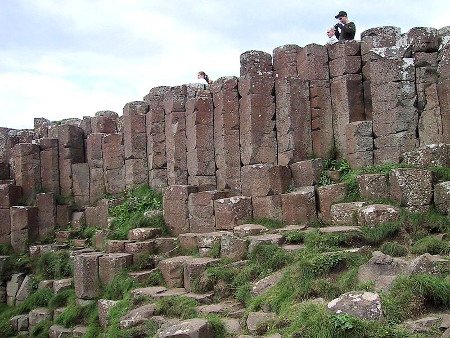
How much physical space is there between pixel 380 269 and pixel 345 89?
7807 millimetres

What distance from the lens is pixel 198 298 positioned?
11.3 m

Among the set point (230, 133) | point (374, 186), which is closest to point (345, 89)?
point (230, 133)

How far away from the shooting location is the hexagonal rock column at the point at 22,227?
19172mm

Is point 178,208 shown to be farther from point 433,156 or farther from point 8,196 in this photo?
point 8,196

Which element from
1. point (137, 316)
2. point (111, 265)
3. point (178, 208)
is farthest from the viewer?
point (178, 208)

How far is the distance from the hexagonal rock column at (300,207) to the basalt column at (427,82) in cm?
357

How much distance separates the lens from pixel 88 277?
14.5m

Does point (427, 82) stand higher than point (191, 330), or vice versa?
point (427, 82)

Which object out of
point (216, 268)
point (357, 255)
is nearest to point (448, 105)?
point (357, 255)

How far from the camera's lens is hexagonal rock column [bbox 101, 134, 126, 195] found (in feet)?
65.3

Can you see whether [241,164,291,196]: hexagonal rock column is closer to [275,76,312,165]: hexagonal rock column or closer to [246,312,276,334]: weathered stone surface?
[275,76,312,165]: hexagonal rock column

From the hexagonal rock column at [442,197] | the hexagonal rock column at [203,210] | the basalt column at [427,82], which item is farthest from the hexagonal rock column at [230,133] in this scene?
the hexagonal rock column at [442,197]

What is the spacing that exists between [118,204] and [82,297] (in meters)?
4.38

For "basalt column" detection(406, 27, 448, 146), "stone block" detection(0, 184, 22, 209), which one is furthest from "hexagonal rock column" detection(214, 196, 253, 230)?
"stone block" detection(0, 184, 22, 209)
